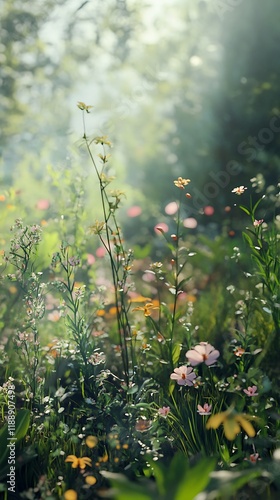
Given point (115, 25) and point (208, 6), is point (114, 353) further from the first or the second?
point (208, 6)

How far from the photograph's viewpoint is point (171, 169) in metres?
7.33

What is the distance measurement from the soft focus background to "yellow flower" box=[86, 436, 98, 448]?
295cm

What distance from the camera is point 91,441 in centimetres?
221

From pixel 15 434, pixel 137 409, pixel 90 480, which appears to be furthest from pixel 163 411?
pixel 15 434

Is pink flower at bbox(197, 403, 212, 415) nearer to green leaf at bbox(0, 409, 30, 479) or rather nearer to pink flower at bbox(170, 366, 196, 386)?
pink flower at bbox(170, 366, 196, 386)

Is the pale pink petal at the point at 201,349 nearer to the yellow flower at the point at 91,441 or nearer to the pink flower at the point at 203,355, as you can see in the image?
the pink flower at the point at 203,355

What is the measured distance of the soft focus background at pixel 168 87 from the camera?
5.98m

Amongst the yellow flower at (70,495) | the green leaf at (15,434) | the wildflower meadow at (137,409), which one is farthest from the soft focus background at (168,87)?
the yellow flower at (70,495)

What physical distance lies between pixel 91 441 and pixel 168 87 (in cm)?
570

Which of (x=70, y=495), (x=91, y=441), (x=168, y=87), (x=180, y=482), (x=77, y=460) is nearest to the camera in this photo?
(x=180, y=482)

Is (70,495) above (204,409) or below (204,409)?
below

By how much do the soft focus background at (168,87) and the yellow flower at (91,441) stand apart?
9.67ft

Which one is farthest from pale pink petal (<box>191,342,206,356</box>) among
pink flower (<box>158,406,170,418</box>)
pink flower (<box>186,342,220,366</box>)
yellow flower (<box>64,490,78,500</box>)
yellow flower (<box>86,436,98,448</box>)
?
yellow flower (<box>64,490,78,500</box>)

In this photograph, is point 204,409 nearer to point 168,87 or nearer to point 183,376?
point 183,376
